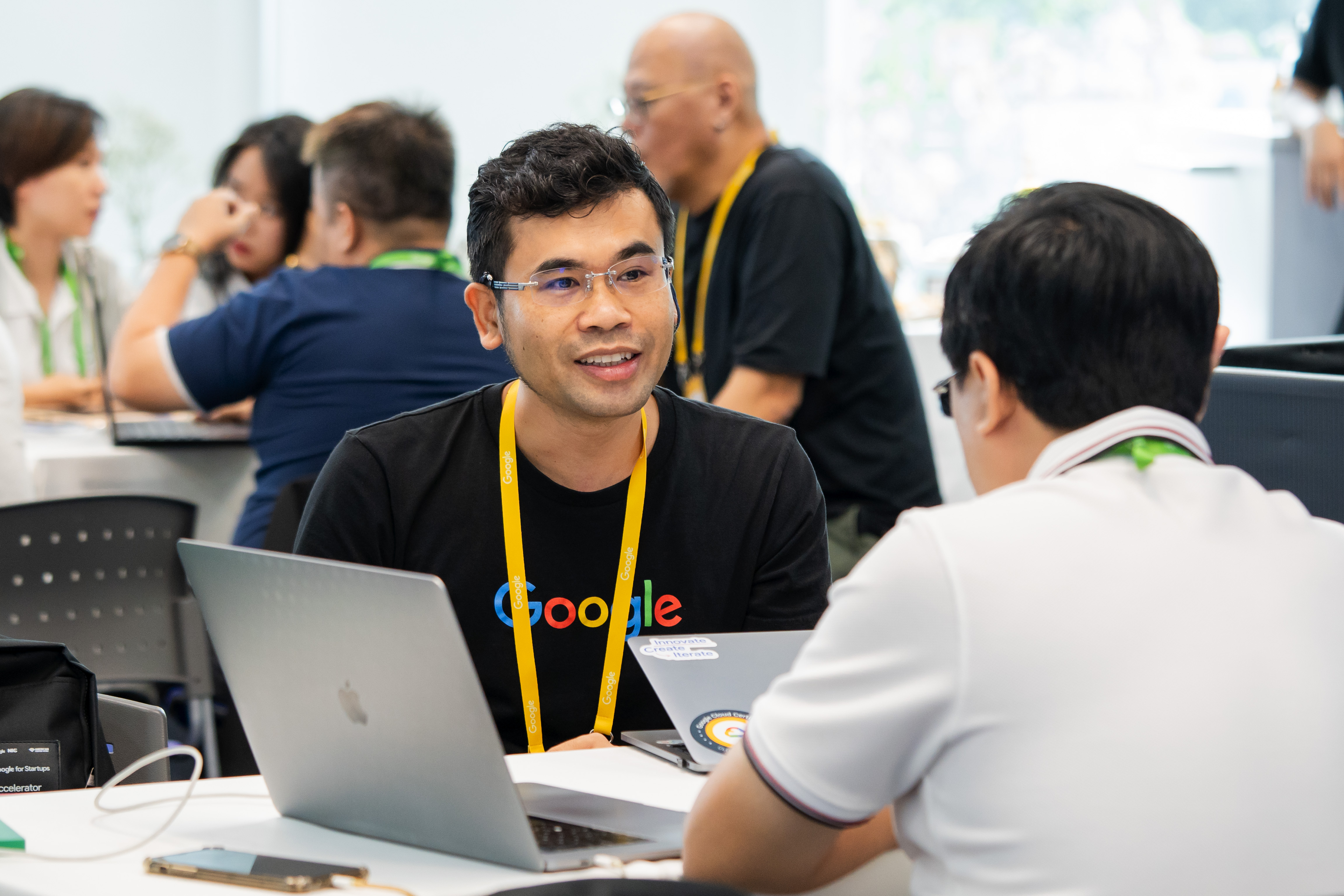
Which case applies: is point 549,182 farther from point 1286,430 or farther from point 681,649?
point 1286,430

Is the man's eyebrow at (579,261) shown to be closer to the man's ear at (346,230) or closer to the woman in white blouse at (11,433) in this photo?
the man's ear at (346,230)

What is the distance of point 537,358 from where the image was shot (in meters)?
1.61

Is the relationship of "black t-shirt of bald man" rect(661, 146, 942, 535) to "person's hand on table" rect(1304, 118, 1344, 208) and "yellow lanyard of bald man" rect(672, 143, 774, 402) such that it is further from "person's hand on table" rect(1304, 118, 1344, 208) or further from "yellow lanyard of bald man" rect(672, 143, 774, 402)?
"person's hand on table" rect(1304, 118, 1344, 208)

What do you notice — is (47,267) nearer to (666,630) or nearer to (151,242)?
(151,242)

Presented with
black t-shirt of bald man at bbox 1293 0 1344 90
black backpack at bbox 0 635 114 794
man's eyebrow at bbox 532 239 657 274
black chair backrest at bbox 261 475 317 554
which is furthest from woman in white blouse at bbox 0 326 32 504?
black t-shirt of bald man at bbox 1293 0 1344 90

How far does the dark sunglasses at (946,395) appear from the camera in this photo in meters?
1.09

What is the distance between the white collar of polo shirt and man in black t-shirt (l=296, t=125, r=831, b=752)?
708 millimetres

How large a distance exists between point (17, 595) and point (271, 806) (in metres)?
1.25

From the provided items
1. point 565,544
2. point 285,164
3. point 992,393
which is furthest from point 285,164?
point 992,393

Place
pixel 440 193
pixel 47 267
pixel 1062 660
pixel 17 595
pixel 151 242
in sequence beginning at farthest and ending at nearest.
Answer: pixel 151 242, pixel 47 267, pixel 440 193, pixel 17 595, pixel 1062 660

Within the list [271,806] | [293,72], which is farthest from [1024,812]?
[293,72]

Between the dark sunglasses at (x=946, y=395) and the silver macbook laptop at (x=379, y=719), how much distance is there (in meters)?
0.42

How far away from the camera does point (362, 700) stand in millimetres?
1057

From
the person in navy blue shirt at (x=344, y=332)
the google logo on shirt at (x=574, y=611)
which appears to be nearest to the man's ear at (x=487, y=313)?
the google logo on shirt at (x=574, y=611)
